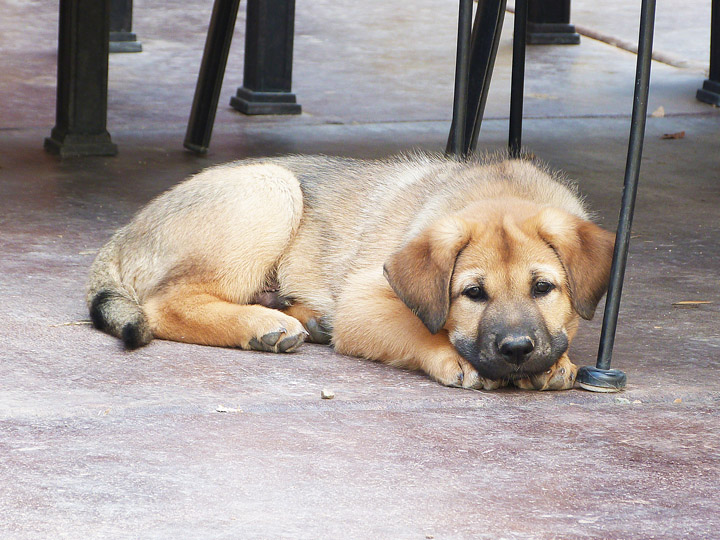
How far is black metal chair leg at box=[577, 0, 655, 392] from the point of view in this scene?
4.13 meters

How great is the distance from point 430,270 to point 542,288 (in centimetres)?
42

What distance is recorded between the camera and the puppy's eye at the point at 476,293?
4086 mm

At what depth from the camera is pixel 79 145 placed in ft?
28.3

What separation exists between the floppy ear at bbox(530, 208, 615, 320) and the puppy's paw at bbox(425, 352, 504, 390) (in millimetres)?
452

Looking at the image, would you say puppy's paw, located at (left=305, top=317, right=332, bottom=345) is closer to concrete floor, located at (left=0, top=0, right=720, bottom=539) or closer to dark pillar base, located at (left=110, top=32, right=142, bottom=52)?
concrete floor, located at (left=0, top=0, right=720, bottom=539)

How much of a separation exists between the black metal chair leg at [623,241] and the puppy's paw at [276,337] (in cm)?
117

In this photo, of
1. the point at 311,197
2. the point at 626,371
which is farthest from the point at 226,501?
the point at 311,197

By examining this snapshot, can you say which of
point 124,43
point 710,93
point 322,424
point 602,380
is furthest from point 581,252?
point 124,43

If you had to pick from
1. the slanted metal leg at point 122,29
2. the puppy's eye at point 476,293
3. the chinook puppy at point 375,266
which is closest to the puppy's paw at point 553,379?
the chinook puppy at point 375,266

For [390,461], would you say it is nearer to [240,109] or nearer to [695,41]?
[240,109]

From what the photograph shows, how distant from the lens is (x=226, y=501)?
3031 millimetres

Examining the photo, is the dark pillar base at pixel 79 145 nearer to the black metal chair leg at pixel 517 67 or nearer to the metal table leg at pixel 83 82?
the metal table leg at pixel 83 82

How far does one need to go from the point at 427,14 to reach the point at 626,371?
1374 cm

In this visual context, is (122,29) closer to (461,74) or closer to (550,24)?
(550,24)
